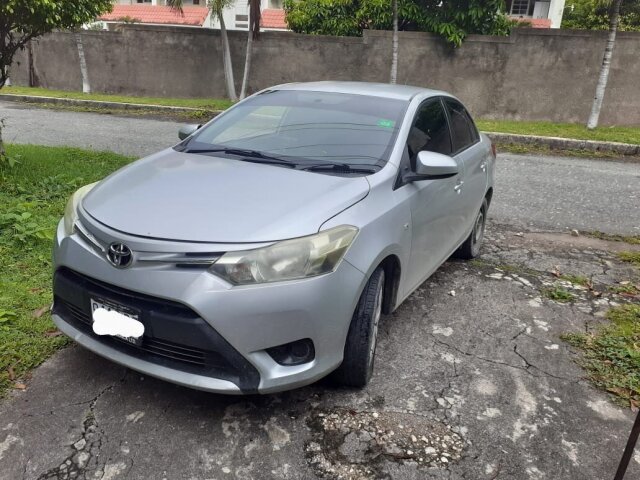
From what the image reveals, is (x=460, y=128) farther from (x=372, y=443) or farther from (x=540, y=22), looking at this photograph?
(x=540, y=22)

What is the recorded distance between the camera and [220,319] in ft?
7.27

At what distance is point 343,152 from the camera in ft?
10.6

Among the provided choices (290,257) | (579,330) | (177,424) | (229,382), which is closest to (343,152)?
(290,257)

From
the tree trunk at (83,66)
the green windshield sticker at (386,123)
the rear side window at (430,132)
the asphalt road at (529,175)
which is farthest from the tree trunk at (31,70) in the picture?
the green windshield sticker at (386,123)

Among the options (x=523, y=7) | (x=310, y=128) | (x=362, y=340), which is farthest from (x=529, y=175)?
(x=523, y=7)

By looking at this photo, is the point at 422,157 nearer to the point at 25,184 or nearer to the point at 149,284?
the point at 149,284

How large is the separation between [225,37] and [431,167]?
498 inches

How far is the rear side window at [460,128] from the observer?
4184 millimetres

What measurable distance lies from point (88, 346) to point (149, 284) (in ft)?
1.86

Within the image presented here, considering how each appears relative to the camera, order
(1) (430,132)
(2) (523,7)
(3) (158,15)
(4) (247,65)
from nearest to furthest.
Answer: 1. (1) (430,132)
2. (4) (247,65)
3. (3) (158,15)
4. (2) (523,7)

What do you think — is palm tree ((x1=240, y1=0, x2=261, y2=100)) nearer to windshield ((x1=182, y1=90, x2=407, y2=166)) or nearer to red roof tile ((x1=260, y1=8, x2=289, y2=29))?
windshield ((x1=182, y1=90, x2=407, y2=166))

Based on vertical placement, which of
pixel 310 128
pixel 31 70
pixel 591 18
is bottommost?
pixel 31 70

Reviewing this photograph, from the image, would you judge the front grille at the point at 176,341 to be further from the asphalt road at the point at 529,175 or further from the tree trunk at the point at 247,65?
the tree trunk at the point at 247,65

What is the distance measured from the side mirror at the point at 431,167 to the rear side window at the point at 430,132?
12 centimetres
